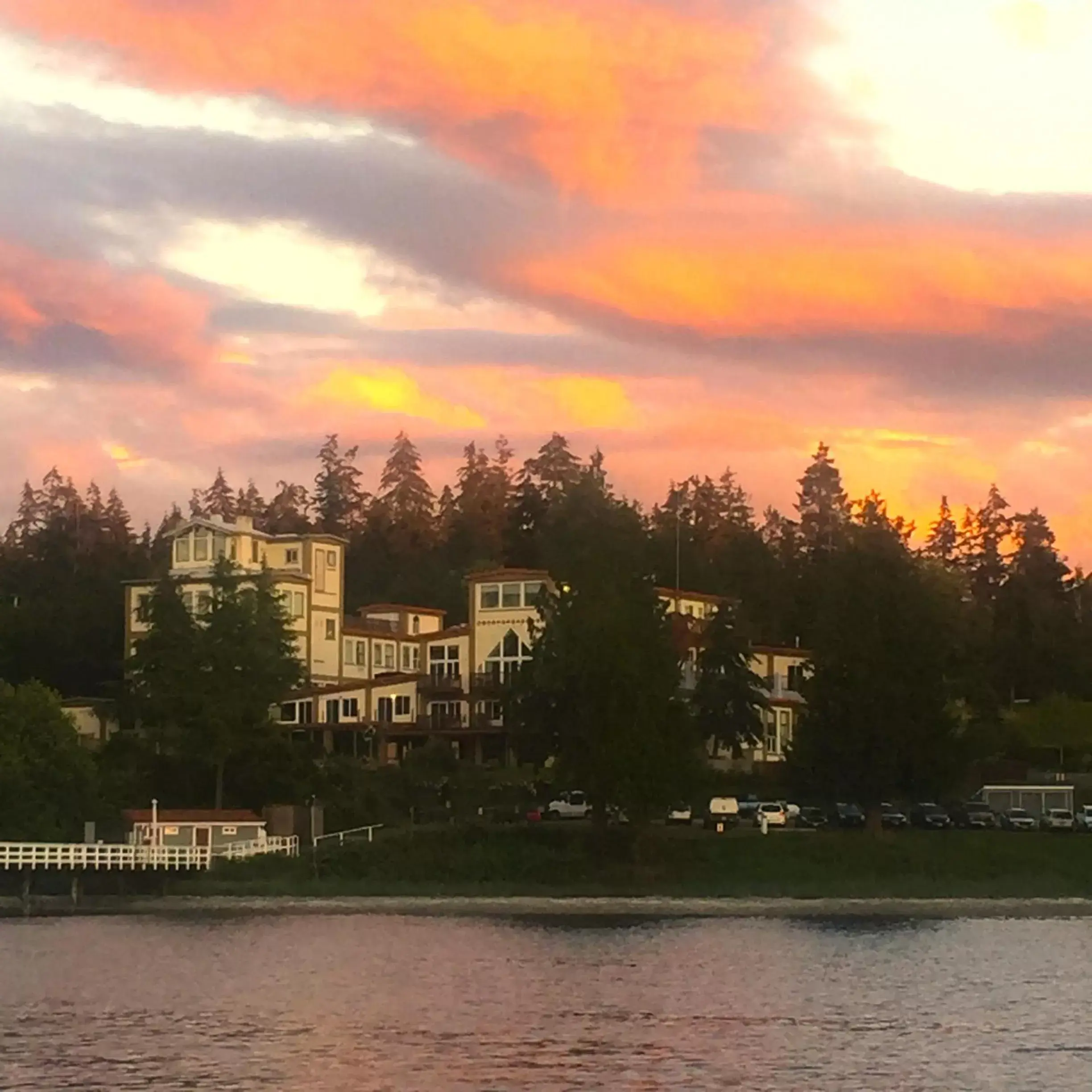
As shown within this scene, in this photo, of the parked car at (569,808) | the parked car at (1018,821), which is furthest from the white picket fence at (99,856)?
the parked car at (1018,821)

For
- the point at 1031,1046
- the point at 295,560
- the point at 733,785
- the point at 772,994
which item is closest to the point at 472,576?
the point at 295,560

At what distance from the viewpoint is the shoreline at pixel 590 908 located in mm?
94125

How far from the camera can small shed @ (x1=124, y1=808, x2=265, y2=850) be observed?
102 meters

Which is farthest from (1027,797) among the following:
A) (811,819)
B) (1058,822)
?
(811,819)

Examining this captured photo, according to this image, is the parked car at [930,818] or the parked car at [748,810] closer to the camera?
the parked car at [930,818]

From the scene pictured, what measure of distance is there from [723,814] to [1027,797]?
19.5 m

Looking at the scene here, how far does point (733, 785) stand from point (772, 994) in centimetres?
5377

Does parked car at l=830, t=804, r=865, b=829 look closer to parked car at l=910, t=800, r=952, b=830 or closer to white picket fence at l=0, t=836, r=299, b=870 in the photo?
parked car at l=910, t=800, r=952, b=830

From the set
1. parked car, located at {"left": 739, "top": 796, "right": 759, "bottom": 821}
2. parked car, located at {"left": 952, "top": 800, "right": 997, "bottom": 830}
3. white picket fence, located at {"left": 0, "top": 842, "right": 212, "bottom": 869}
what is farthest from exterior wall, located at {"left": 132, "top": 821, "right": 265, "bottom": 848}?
parked car, located at {"left": 952, "top": 800, "right": 997, "bottom": 830}

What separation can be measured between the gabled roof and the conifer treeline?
19.5 metres

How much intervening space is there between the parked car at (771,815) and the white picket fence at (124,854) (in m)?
22.3

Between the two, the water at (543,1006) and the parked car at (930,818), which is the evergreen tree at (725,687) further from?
the water at (543,1006)

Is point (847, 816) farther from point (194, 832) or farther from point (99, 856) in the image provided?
point (99, 856)

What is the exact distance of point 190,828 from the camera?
337ft
